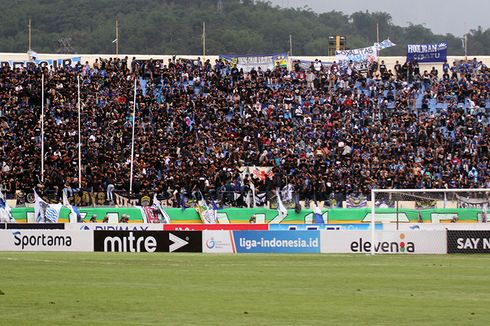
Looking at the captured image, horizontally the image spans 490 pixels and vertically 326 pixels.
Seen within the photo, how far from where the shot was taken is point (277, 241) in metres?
37.6

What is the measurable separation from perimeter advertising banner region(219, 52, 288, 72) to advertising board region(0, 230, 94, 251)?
34054 mm

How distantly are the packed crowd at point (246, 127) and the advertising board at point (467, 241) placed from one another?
56.7ft

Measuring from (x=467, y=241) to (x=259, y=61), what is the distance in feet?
125

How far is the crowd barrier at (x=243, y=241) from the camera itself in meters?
35.5

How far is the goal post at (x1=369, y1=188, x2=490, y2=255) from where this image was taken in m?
37.2

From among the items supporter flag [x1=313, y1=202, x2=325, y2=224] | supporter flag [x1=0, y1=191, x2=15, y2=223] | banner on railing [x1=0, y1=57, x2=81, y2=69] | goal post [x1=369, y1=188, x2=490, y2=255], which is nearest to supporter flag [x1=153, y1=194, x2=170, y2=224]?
supporter flag [x1=0, y1=191, x2=15, y2=223]

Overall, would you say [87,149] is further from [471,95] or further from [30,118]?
[471,95]

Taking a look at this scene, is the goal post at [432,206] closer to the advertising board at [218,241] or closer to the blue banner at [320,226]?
the advertising board at [218,241]

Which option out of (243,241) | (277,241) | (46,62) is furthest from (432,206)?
(46,62)

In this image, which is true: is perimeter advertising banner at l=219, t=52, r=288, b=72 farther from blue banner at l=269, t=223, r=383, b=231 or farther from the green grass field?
the green grass field

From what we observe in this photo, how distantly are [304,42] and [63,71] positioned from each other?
10581 cm

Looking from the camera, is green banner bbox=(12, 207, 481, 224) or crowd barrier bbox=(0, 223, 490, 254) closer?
crowd barrier bbox=(0, 223, 490, 254)

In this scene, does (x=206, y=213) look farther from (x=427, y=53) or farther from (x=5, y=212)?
(x=427, y=53)

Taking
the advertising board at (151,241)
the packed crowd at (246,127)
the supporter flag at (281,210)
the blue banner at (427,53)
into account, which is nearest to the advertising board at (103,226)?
the advertising board at (151,241)
